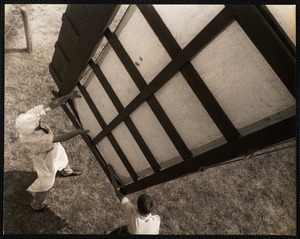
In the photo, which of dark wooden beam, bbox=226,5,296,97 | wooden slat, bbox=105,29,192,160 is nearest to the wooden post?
wooden slat, bbox=105,29,192,160

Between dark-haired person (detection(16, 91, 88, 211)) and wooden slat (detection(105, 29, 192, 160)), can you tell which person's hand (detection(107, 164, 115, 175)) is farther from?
wooden slat (detection(105, 29, 192, 160))

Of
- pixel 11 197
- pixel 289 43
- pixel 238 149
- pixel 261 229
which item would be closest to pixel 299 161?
pixel 238 149

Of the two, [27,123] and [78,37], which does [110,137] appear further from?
[78,37]

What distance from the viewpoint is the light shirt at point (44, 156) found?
2.26 metres

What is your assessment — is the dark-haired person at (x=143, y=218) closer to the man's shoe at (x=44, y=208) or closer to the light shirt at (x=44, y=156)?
the light shirt at (x=44, y=156)

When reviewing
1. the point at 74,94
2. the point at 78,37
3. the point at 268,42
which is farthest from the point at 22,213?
the point at 268,42

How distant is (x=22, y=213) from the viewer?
8.95ft

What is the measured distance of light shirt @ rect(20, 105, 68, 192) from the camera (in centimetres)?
226

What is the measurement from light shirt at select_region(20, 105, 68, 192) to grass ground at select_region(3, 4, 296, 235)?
37 centimetres

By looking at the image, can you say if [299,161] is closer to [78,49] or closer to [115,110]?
[115,110]

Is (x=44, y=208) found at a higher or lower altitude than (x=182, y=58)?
lower

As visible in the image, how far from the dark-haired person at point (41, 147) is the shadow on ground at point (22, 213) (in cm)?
9

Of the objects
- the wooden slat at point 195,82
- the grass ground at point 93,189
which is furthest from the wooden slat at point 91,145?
the wooden slat at point 195,82

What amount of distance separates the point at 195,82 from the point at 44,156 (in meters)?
1.56
